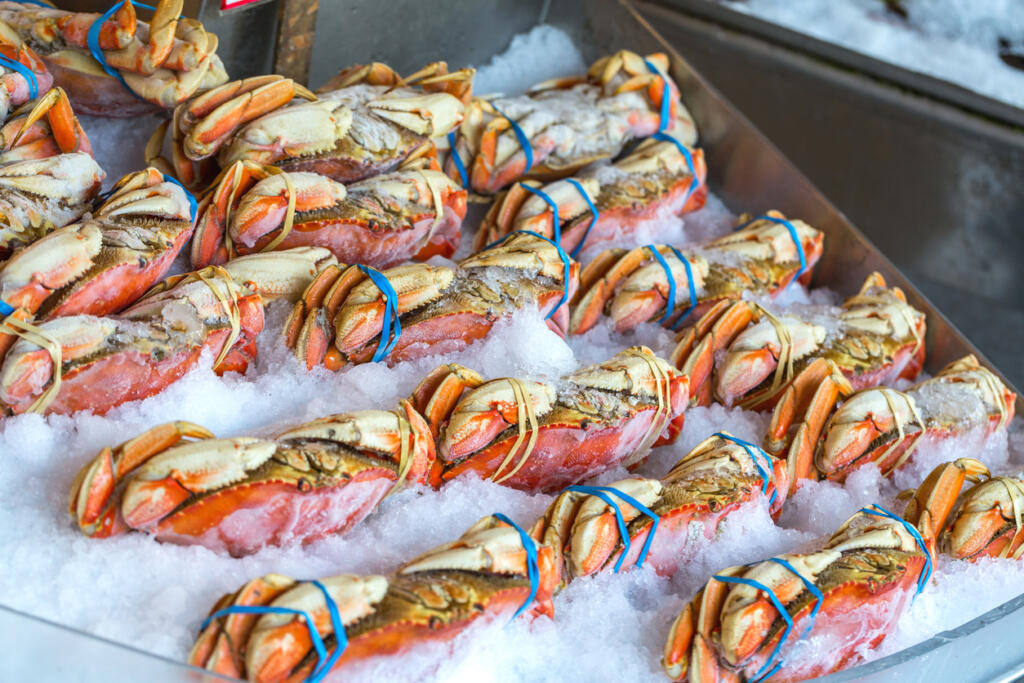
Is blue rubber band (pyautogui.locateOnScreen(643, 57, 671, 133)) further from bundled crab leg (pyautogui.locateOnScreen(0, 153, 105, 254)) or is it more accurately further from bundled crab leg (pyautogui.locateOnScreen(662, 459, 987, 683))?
bundled crab leg (pyautogui.locateOnScreen(0, 153, 105, 254))

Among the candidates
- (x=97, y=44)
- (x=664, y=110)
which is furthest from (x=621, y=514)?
(x=664, y=110)

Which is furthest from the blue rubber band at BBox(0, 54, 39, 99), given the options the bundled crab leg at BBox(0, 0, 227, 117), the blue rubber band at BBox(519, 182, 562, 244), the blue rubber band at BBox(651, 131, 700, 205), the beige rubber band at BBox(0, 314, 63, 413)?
the blue rubber band at BBox(651, 131, 700, 205)

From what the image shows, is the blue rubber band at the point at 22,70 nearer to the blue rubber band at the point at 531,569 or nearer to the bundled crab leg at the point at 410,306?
the bundled crab leg at the point at 410,306

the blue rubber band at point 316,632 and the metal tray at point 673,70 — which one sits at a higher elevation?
the metal tray at point 673,70

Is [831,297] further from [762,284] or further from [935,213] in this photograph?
[935,213]

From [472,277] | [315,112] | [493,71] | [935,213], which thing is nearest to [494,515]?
[472,277]

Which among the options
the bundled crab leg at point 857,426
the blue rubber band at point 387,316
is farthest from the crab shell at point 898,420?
the blue rubber band at point 387,316
